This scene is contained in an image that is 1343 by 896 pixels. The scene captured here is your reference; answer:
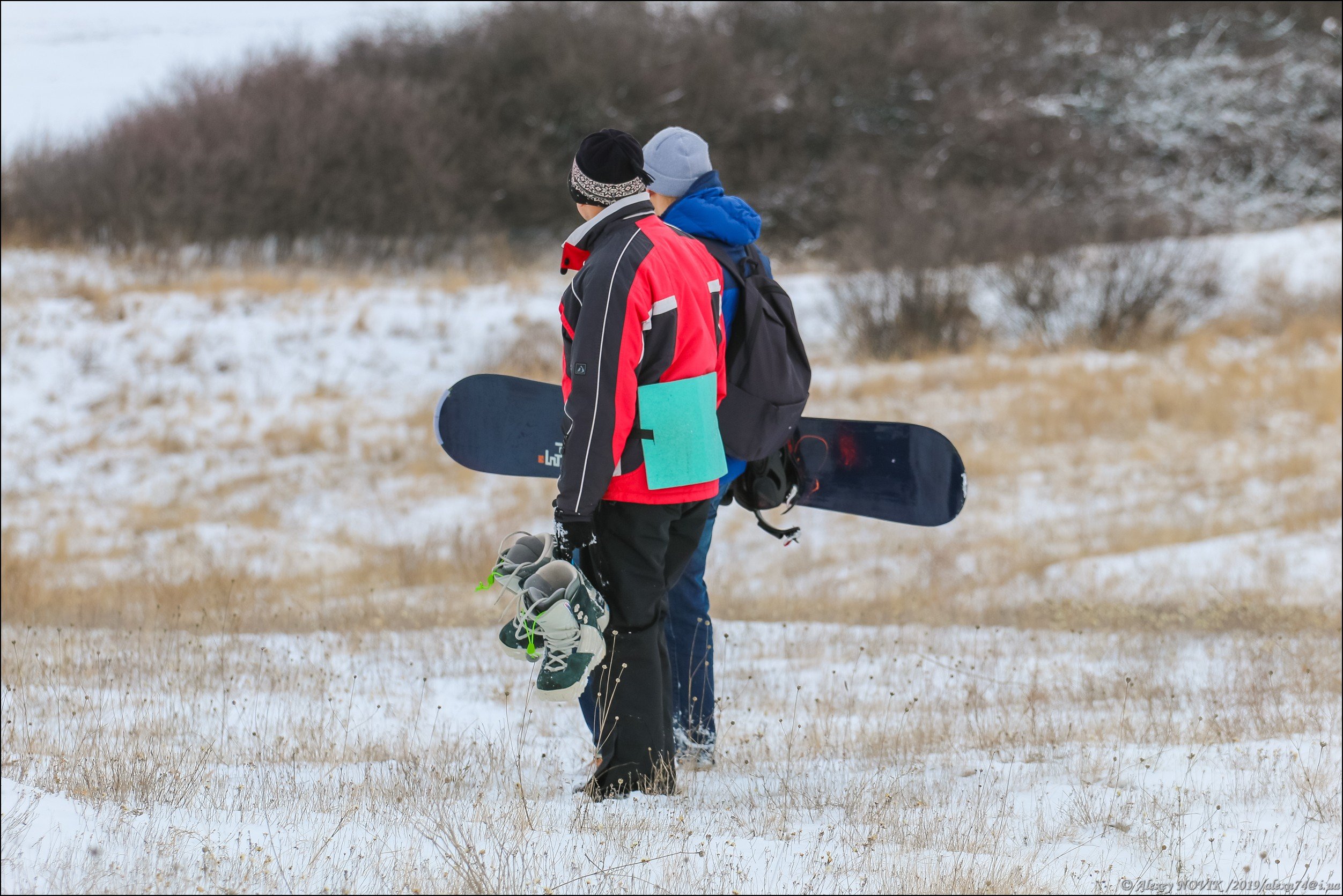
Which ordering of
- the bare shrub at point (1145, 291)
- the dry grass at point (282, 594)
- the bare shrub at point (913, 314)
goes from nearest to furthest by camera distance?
1. the dry grass at point (282, 594)
2. the bare shrub at point (1145, 291)
3. the bare shrub at point (913, 314)

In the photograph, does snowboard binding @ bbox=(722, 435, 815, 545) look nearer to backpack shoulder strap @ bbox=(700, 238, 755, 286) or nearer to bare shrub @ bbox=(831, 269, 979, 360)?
backpack shoulder strap @ bbox=(700, 238, 755, 286)

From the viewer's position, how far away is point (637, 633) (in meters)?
2.71

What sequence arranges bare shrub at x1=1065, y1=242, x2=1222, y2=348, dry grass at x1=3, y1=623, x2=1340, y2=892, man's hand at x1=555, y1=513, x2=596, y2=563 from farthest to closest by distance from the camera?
1. bare shrub at x1=1065, y1=242, x2=1222, y2=348
2. man's hand at x1=555, y1=513, x2=596, y2=563
3. dry grass at x1=3, y1=623, x2=1340, y2=892

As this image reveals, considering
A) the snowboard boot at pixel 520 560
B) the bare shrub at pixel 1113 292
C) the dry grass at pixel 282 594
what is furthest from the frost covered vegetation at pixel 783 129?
the snowboard boot at pixel 520 560

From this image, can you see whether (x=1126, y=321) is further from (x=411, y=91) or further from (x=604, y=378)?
(x=411, y=91)

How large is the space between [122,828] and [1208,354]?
41.8 ft

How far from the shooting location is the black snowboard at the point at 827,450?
3789 mm

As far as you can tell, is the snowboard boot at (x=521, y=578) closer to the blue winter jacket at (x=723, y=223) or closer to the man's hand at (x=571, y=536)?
the man's hand at (x=571, y=536)

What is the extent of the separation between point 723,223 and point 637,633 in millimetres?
1224

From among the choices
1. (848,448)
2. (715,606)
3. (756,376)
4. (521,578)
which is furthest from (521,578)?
(715,606)

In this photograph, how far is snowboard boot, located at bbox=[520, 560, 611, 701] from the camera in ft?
8.04

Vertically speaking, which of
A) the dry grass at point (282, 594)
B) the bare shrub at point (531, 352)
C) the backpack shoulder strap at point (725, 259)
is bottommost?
the bare shrub at point (531, 352)

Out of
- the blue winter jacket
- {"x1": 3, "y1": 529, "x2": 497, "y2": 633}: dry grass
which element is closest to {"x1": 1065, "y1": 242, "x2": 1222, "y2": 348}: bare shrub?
{"x1": 3, "y1": 529, "x2": 497, "y2": 633}: dry grass

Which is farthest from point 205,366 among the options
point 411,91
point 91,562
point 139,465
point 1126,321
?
point 1126,321
